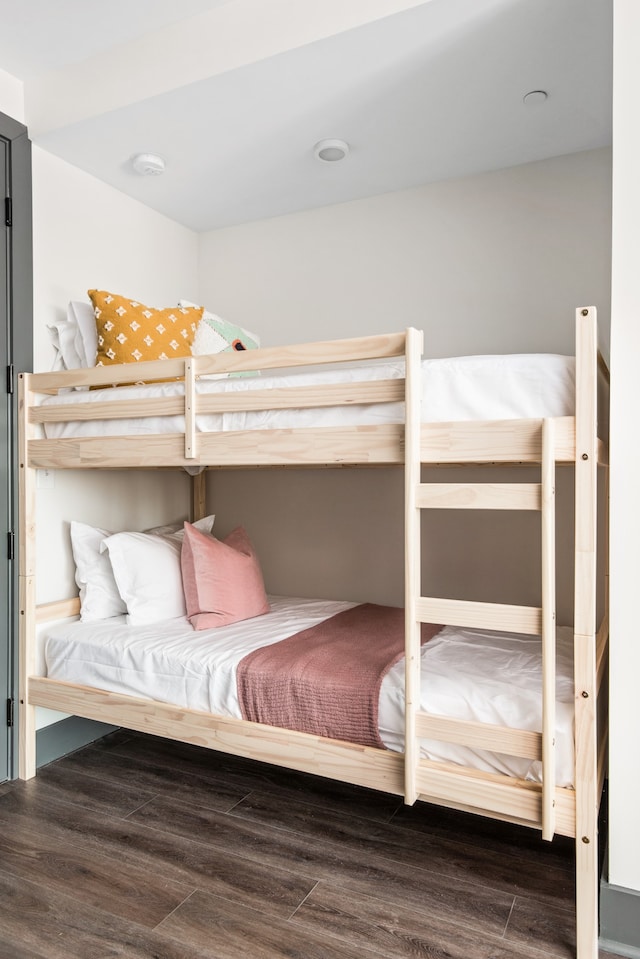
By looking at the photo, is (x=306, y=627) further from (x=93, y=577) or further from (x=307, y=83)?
(x=307, y=83)

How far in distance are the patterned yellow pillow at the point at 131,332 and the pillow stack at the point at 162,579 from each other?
0.68 meters

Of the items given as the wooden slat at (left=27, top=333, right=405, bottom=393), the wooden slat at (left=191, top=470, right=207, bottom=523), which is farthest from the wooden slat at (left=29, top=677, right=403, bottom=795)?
the wooden slat at (left=191, top=470, right=207, bottom=523)

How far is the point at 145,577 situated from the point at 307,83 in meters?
1.82

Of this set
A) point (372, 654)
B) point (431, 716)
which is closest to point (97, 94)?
point (372, 654)

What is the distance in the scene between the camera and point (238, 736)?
6.52ft

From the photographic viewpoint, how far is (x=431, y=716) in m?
1.70

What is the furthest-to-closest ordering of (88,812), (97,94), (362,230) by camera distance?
(362,230) → (97,94) → (88,812)

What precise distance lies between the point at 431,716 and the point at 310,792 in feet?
2.89

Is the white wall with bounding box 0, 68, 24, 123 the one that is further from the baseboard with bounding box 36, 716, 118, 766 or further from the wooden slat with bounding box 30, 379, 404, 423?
the baseboard with bounding box 36, 716, 118, 766

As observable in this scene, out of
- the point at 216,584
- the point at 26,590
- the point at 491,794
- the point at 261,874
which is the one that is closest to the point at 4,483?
the point at 26,590

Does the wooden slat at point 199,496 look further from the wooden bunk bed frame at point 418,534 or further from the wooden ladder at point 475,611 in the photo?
the wooden ladder at point 475,611

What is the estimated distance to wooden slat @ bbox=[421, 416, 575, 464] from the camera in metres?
1.60

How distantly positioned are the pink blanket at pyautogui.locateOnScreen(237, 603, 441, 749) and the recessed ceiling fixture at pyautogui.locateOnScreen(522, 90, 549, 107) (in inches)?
73.1

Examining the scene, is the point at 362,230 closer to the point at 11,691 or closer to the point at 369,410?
the point at 369,410
